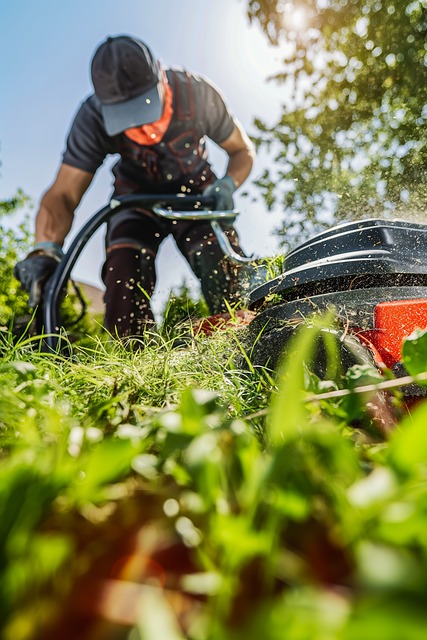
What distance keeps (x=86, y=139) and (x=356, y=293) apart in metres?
3.25

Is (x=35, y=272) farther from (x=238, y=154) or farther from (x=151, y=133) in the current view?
(x=238, y=154)

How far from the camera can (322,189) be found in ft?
21.7

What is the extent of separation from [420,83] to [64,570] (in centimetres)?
668

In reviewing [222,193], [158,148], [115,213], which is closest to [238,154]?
[158,148]

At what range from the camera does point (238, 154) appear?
4.50m

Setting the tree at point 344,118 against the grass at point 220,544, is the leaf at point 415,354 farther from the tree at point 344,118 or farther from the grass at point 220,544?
the tree at point 344,118

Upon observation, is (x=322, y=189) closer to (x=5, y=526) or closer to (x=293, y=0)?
(x=293, y=0)

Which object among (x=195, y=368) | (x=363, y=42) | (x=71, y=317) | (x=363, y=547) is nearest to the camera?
(x=363, y=547)

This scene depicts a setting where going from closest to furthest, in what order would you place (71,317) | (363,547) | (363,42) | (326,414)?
(363,547) → (326,414) → (363,42) → (71,317)

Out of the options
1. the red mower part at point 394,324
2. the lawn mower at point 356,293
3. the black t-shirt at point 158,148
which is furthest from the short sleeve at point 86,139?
the red mower part at point 394,324

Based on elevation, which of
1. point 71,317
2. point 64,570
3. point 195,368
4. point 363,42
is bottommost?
point 64,570

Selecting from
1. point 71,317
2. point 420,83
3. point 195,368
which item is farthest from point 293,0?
point 195,368

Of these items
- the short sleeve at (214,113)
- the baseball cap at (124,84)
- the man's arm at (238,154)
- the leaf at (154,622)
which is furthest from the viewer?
the man's arm at (238,154)

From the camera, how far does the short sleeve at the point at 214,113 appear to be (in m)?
4.18
